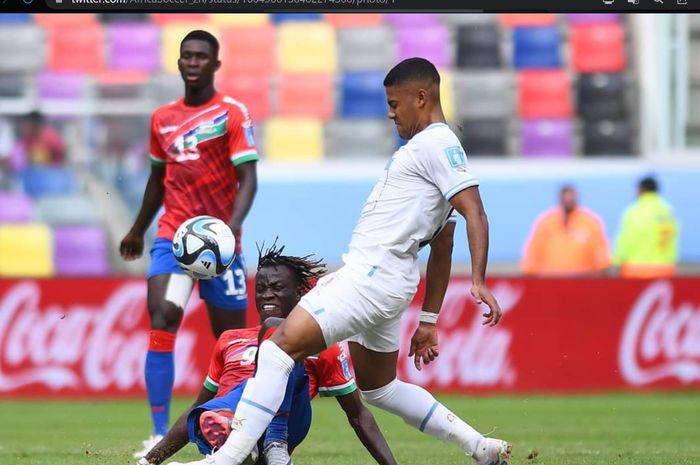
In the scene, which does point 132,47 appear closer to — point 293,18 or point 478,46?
point 293,18

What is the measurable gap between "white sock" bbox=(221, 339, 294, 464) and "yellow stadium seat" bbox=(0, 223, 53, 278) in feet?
36.6

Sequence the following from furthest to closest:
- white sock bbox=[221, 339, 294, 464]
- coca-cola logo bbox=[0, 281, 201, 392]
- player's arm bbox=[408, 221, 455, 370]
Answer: coca-cola logo bbox=[0, 281, 201, 392], player's arm bbox=[408, 221, 455, 370], white sock bbox=[221, 339, 294, 464]

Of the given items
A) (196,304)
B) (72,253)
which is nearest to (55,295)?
(196,304)

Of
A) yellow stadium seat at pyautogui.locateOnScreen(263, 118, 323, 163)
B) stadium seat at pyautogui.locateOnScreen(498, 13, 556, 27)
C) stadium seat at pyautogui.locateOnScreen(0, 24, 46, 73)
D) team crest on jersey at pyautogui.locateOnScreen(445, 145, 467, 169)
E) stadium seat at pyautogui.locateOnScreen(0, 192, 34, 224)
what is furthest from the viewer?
stadium seat at pyautogui.locateOnScreen(498, 13, 556, 27)

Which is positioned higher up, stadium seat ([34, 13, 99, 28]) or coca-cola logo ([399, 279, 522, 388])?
stadium seat ([34, 13, 99, 28])

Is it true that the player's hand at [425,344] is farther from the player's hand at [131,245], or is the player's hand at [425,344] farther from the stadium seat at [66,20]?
the stadium seat at [66,20]

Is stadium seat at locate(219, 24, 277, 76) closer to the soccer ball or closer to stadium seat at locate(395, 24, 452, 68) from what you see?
stadium seat at locate(395, 24, 452, 68)

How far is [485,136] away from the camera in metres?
18.4

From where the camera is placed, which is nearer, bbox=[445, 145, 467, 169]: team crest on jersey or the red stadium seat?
bbox=[445, 145, 467, 169]: team crest on jersey

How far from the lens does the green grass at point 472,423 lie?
8047 millimetres

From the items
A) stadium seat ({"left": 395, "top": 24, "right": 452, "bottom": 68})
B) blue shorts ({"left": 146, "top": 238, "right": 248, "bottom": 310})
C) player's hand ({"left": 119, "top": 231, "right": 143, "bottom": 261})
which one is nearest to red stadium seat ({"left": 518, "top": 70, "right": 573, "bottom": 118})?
stadium seat ({"left": 395, "top": 24, "right": 452, "bottom": 68})

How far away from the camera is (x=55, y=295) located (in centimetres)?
1354

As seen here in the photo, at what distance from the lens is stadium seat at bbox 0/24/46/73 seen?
19016 mm

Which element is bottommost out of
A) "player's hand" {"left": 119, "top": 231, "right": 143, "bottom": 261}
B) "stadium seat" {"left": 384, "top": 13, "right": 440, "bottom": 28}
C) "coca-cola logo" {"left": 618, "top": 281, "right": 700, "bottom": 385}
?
"coca-cola logo" {"left": 618, "top": 281, "right": 700, "bottom": 385}
